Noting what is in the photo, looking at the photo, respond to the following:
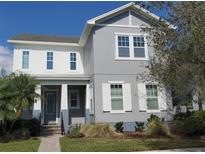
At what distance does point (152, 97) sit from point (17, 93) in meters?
8.58

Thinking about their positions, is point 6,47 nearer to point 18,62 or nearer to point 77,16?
point 18,62

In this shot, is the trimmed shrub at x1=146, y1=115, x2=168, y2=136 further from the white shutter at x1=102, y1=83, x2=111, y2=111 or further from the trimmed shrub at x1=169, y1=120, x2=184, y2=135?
the white shutter at x1=102, y1=83, x2=111, y2=111

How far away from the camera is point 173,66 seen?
373 inches

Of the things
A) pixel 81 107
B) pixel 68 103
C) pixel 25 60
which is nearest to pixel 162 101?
pixel 81 107

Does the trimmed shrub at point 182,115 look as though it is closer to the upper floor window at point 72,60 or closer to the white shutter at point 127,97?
the white shutter at point 127,97

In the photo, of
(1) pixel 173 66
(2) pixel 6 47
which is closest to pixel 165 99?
(1) pixel 173 66

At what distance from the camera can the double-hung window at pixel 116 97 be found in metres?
16.0

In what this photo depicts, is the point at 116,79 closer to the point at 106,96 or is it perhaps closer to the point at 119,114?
the point at 106,96

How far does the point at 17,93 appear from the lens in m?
13.5

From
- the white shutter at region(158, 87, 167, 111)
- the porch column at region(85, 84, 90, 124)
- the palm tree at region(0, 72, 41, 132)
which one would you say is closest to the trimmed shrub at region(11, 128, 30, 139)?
the palm tree at region(0, 72, 41, 132)

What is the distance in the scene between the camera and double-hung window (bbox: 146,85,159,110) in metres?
16.5

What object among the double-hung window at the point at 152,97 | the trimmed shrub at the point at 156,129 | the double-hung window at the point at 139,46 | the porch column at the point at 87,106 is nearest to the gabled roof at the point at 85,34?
the double-hung window at the point at 139,46

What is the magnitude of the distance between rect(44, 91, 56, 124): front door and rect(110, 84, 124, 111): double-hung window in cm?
530

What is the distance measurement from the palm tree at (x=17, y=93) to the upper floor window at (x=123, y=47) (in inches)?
238
